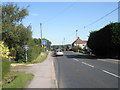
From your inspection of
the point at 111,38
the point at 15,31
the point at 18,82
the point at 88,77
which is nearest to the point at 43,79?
the point at 18,82

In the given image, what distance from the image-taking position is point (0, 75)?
37.1 feet

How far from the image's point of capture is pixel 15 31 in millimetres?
27188

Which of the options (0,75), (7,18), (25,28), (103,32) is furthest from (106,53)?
(0,75)

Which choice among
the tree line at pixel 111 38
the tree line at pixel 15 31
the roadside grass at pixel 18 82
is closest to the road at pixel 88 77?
the roadside grass at pixel 18 82

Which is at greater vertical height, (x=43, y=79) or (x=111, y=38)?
(x=111, y=38)

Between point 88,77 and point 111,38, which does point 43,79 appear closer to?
point 88,77

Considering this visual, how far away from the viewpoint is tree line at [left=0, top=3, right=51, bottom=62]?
26297 mm

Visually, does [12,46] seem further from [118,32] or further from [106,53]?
[106,53]

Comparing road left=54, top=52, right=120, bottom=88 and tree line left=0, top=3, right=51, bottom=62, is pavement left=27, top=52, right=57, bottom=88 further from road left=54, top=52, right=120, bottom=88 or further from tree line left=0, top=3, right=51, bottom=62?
tree line left=0, top=3, right=51, bottom=62

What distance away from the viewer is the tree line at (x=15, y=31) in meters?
26.3

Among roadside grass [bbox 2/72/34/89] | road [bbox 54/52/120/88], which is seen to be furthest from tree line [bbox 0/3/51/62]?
roadside grass [bbox 2/72/34/89]

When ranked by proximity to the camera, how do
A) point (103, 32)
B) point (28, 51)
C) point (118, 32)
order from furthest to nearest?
1. point (103, 32)
2. point (118, 32)
3. point (28, 51)

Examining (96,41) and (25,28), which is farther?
(96,41)

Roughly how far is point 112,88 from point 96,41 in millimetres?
33671
